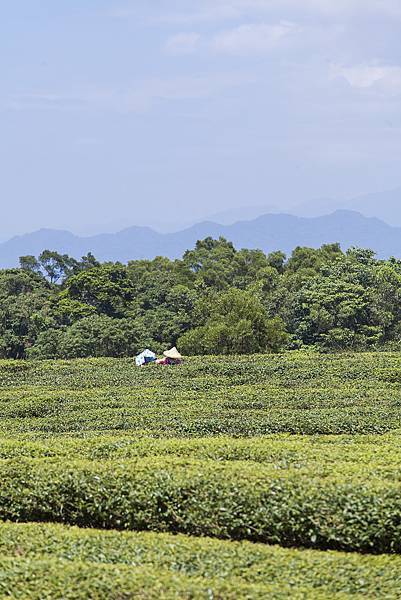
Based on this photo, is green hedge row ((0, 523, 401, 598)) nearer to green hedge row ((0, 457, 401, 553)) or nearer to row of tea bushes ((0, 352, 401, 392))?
green hedge row ((0, 457, 401, 553))

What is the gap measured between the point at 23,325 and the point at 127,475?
3973cm

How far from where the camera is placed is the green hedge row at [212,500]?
8469 millimetres

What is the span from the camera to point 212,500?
907 cm

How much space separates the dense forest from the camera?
129 ft

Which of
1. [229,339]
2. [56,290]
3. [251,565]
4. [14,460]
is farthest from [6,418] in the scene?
[56,290]

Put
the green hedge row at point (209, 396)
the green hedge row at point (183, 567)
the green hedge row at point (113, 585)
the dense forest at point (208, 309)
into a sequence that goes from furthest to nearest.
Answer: the dense forest at point (208, 309), the green hedge row at point (209, 396), the green hedge row at point (183, 567), the green hedge row at point (113, 585)

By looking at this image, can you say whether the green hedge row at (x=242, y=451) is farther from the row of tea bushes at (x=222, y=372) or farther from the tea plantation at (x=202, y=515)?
the row of tea bushes at (x=222, y=372)

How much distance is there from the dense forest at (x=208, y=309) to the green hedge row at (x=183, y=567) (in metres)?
28.3

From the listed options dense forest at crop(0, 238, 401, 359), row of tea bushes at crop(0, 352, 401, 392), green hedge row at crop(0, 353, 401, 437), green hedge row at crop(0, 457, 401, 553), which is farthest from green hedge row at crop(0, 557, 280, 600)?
dense forest at crop(0, 238, 401, 359)

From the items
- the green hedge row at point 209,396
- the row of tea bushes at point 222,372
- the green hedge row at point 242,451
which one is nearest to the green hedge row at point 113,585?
the green hedge row at point 242,451

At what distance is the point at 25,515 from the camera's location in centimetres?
975

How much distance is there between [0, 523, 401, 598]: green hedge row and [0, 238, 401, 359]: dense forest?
2834 cm

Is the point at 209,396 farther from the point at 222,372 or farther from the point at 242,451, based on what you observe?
the point at 242,451

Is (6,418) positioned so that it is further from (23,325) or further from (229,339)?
(23,325)
